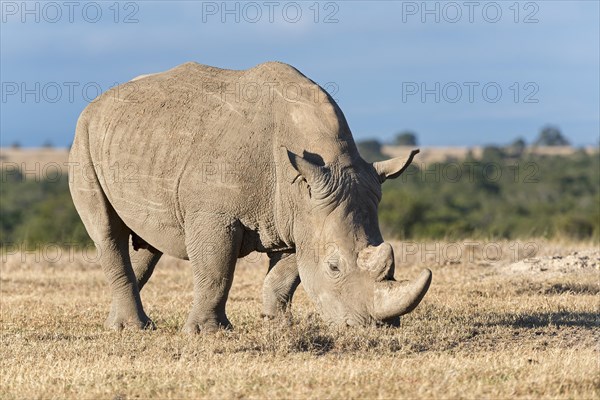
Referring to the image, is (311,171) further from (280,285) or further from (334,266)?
(280,285)

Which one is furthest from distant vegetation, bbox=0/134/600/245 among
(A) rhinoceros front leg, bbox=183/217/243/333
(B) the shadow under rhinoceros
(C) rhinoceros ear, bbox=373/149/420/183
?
(C) rhinoceros ear, bbox=373/149/420/183

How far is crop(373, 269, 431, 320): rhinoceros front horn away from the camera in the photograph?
338 inches

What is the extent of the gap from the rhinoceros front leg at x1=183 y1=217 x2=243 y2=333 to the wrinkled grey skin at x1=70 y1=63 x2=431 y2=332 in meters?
0.01

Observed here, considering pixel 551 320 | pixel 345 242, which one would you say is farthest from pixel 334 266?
pixel 551 320

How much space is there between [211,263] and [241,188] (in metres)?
0.76

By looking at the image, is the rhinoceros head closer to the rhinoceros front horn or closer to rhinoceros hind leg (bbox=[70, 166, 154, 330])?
the rhinoceros front horn

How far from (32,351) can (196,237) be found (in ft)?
5.71

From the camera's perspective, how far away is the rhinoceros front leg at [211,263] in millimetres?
10039

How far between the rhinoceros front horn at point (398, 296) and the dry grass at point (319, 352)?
0.22m

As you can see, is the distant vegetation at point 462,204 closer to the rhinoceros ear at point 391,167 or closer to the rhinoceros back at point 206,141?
the rhinoceros back at point 206,141

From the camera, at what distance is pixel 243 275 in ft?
54.4

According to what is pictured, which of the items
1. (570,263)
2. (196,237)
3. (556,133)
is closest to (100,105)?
(196,237)

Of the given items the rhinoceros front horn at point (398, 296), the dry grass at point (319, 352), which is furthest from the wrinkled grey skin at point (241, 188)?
the dry grass at point (319, 352)

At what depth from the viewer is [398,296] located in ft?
28.8
